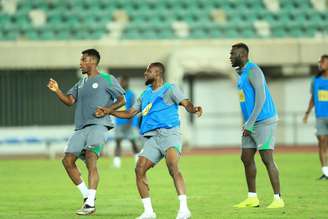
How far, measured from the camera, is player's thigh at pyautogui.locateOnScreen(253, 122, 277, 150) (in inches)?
512

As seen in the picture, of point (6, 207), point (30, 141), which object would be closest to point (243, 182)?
point (6, 207)

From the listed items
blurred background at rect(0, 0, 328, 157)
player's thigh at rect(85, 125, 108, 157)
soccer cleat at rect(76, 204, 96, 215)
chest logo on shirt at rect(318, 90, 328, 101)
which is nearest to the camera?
soccer cleat at rect(76, 204, 96, 215)

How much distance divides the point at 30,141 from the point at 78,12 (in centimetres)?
596

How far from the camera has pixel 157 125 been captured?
1184 centimetres

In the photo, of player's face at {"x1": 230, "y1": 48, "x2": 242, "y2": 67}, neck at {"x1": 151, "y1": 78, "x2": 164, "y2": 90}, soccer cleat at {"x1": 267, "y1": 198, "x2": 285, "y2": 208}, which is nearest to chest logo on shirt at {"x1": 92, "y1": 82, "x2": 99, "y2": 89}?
neck at {"x1": 151, "y1": 78, "x2": 164, "y2": 90}

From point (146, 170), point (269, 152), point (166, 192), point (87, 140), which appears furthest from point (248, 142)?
point (166, 192)

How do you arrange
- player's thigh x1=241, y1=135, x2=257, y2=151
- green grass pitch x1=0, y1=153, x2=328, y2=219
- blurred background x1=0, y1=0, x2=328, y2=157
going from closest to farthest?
green grass pitch x1=0, y1=153, x2=328, y2=219
player's thigh x1=241, y1=135, x2=257, y2=151
blurred background x1=0, y1=0, x2=328, y2=157

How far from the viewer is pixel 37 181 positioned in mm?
19641

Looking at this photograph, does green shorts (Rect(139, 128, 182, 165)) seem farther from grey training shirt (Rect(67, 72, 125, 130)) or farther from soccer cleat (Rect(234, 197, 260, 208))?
soccer cleat (Rect(234, 197, 260, 208))

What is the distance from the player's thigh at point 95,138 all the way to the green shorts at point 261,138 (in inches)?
79.6

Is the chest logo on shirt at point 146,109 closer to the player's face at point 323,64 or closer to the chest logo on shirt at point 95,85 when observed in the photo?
the chest logo on shirt at point 95,85

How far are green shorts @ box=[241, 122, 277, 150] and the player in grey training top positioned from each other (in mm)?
1896

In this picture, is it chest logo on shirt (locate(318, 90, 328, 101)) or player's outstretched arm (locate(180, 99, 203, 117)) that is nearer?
player's outstretched arm (locate(180, 99, 203, 117))

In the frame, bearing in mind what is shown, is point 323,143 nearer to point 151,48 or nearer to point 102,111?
point 102,111
